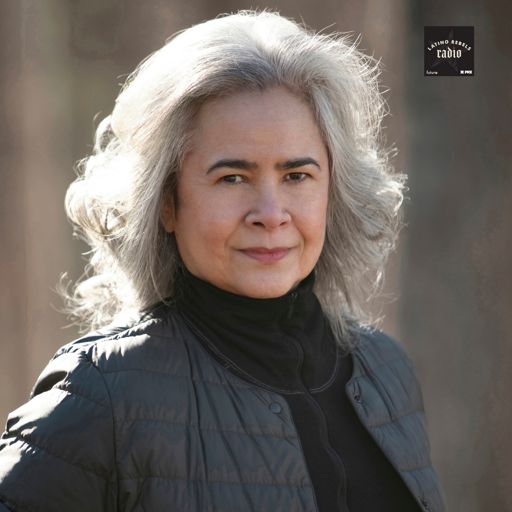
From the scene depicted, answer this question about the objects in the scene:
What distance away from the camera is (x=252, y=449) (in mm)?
1805

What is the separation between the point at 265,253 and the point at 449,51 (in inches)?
71.6

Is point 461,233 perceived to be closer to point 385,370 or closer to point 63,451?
point 385,370

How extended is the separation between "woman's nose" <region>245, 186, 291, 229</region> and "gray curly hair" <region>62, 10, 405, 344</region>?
0.17 metres

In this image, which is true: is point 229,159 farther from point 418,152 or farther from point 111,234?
point 418,152

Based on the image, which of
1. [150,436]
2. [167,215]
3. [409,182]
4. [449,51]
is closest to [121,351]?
[150,436]

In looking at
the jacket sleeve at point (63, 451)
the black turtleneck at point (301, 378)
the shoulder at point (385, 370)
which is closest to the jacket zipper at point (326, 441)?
the black turtleneck at point (301, 378)

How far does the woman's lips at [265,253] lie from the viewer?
190cm

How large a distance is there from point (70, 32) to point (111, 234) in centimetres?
133

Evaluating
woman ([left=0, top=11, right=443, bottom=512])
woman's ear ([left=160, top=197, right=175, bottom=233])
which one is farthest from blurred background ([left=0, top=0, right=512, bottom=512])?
woman's ear ([left=160, top=197, right=175, bottom=233])

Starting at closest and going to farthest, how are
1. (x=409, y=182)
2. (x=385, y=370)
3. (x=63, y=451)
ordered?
(x=63, y=451), (x=385, y=370), (x=409, y=182)

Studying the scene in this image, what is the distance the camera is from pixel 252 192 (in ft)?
6.15

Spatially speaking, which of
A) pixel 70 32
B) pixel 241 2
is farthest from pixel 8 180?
pixel 241 2

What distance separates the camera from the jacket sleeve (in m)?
1.64

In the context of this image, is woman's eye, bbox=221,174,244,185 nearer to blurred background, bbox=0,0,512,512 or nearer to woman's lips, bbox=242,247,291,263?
woman's lips, bbox=242,247,291,263
